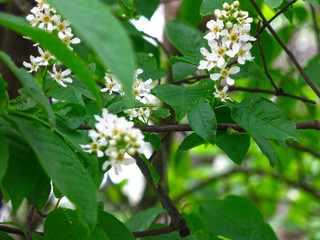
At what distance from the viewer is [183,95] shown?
0.75m

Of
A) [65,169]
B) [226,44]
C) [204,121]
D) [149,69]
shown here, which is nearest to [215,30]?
[226,44]

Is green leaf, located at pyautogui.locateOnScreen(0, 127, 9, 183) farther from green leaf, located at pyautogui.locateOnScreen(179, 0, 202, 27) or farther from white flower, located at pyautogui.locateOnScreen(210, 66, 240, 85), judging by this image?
green leaf, located at pyautogui.locateOnScreen(179, 0, 202, 27)

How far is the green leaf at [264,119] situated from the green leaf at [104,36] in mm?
369

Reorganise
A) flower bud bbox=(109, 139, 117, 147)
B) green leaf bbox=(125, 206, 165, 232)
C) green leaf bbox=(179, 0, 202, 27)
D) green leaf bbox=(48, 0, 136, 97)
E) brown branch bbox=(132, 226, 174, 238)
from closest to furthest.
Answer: green leaf bbox=(48, 0, 136, 97) → flower bud bbox=(109, 139, 117, 147) → brown branch bbox=(132, 226, 174, 238) → green leaf bbox=(125, 206, 165, 232) → green leaf bbox=(179, 0, 202, 27)

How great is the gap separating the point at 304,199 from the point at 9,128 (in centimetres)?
251

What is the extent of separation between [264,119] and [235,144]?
0.36 feet

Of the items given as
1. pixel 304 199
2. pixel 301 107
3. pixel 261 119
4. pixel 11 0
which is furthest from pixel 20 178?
pixel 304 199

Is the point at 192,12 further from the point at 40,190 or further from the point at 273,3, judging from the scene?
the point at 40,190

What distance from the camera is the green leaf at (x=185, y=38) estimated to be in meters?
0.94

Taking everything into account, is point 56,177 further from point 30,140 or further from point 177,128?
point 177,128

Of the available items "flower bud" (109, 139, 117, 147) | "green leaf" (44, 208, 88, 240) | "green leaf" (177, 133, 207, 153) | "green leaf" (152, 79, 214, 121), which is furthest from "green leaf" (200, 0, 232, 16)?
"green leaf" (44, 208, 88, 240)

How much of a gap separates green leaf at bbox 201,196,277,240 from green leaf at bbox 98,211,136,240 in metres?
0.38

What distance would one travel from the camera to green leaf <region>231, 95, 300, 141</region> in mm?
Answer: 691

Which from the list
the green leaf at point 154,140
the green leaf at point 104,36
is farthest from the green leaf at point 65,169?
the green leaf at point 154,140
